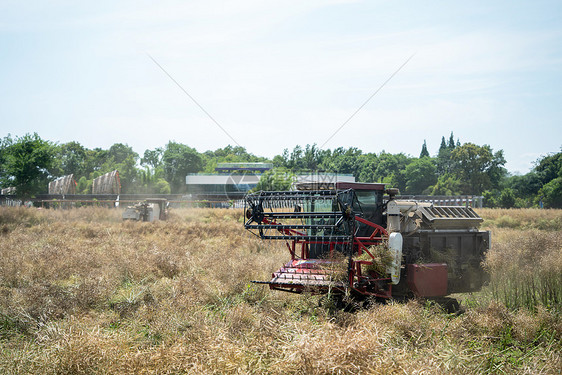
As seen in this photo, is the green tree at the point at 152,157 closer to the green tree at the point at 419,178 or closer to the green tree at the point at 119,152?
the green tree at the point at 119,152

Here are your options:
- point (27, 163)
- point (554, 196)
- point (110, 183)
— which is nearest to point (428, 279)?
point (27, 163)

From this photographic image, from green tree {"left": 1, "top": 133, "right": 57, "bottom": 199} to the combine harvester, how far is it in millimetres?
33304

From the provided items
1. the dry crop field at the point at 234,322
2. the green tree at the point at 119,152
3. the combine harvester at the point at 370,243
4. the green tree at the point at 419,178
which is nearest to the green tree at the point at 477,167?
the green tree at the point at 419,178

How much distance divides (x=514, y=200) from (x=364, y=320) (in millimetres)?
59340

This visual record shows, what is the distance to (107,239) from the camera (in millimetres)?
18484

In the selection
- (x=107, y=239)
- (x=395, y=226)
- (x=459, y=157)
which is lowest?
(x=107, y=239)

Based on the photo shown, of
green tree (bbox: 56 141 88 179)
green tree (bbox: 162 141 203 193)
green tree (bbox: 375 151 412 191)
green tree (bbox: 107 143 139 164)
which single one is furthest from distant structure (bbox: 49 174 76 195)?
green tree (bbox: 107 143 139 164)

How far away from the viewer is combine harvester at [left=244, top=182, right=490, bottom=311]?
7508mm

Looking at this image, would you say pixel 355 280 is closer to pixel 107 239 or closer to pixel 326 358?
pixel 326 358

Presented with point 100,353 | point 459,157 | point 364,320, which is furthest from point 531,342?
point 459,157

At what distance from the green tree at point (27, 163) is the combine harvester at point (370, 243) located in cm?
3330

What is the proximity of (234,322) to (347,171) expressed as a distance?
69.9 metres

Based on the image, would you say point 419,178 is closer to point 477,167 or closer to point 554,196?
point 477,167

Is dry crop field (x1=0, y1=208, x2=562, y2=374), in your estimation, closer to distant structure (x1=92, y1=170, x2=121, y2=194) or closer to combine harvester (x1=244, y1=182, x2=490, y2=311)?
combine harvester (x1=244, y1=182, x2=490, y2=311)
